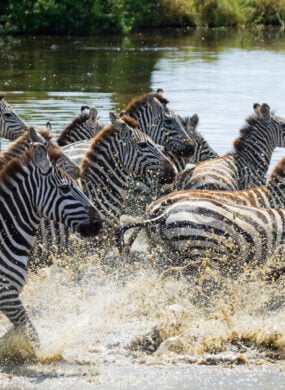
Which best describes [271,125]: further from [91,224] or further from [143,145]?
[91,224]

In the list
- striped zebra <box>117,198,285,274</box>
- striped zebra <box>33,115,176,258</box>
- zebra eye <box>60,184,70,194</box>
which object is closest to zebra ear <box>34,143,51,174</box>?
zebra eye <box>60,184,70,194</box>

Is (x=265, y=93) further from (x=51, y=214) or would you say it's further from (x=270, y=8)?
(x=270, y=8)

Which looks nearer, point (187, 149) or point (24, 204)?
point (24, 204)

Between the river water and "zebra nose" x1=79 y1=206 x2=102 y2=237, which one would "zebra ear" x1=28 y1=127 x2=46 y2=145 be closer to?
the river water

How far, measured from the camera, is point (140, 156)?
1166 cm

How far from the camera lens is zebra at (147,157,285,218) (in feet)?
33.2

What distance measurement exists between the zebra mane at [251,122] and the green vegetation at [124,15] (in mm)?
30167

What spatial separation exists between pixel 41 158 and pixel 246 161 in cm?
584

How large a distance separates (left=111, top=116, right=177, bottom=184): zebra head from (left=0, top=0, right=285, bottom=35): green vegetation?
106 ft

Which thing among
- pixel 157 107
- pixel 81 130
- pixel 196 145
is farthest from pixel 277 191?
pixel 81 130

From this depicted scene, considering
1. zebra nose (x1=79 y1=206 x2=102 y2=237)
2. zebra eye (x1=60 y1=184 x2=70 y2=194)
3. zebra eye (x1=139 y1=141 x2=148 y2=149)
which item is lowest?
zebra eye (x1=139 y1=141 x2=148 y2=149)

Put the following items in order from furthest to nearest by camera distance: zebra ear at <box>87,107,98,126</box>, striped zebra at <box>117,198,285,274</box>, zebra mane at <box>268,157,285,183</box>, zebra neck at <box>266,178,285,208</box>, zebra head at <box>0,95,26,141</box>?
zebra head at <box>0,95,26,141</box> < zebra ear at <box>87,107,98,126</box> < zebra mane at <box>268,157,285,183</box> < zebra neck at <box>266,178,285,208</box> < striped zebra at <box>117,198,285,274</box>

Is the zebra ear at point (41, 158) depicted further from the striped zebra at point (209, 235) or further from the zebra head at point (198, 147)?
the zebra head at point (198, 147)

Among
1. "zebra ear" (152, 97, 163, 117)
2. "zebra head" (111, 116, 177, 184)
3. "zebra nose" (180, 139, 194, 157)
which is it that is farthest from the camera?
"zebra ear" (152, 97, 163, 117)
